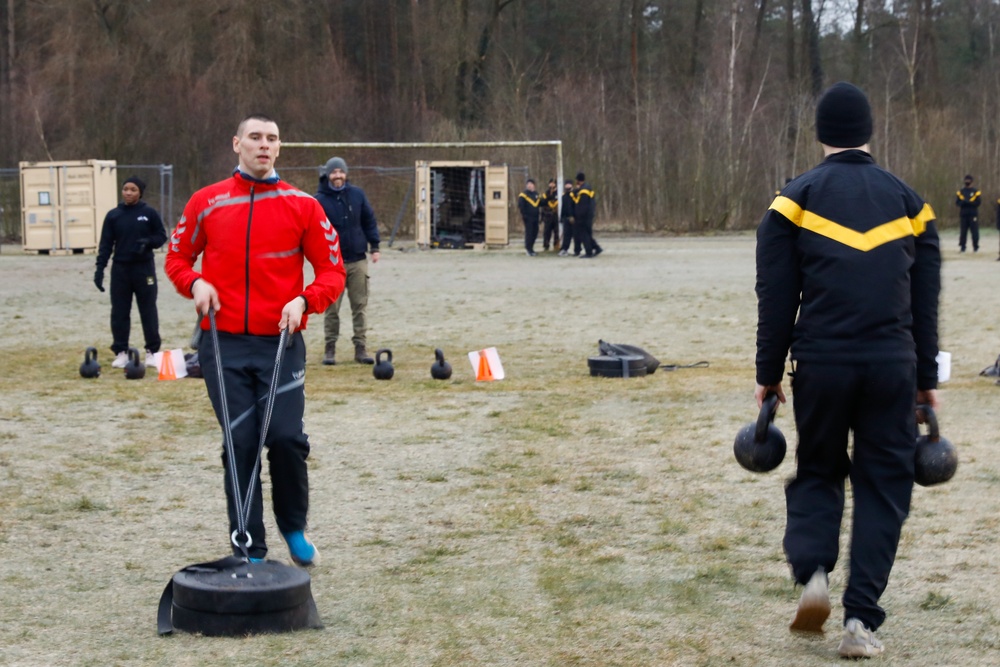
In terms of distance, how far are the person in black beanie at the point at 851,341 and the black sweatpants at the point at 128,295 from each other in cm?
919

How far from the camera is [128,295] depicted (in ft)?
42.2

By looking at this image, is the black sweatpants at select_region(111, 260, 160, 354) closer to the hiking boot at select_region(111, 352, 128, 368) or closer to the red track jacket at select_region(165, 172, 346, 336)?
the hiking boot at select_region(111, 352, 128, 368)

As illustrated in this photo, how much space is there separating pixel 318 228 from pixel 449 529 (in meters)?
1.75

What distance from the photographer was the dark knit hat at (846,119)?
4566 mm

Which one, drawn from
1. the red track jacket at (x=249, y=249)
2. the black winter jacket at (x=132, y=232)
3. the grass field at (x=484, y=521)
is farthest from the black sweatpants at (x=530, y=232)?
the red track jacket at (x=249, y=249)

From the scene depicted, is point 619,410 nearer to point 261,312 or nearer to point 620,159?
point 261,312

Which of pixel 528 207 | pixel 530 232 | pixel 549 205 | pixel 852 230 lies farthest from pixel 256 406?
pixel 549 205

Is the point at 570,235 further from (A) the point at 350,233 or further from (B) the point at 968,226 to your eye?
(A) the point at 350,233

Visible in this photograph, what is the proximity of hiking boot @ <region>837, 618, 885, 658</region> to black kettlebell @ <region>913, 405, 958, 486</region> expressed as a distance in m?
0.56

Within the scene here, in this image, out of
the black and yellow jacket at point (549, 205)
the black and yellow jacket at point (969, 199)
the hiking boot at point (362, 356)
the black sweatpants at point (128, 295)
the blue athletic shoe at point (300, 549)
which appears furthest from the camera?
the black and yellow jacket at point (549, 205)

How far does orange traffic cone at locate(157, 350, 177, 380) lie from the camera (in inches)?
469

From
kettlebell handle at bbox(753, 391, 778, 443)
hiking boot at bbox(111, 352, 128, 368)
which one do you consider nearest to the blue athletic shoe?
kettlebell handle at bbox(753, 391, 778, 443)

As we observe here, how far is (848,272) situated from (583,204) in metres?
26.6

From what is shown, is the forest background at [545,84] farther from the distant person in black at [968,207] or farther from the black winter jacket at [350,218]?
the black winter jacket at [350,218]
